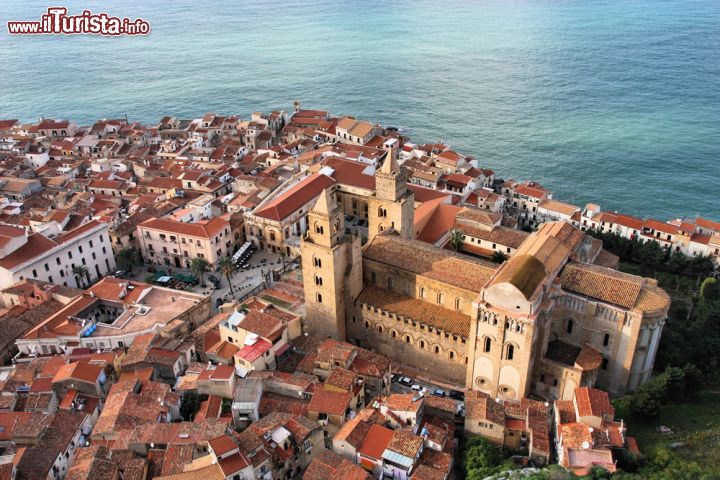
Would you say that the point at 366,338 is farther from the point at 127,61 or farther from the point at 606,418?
the point at 127,61

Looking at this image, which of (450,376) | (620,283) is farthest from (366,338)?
(620,283)

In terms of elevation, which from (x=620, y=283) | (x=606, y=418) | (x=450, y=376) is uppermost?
(x=620, y=283)

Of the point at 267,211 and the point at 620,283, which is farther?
the point at 267,211

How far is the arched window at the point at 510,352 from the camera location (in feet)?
131

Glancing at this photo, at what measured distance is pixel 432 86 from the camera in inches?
5477

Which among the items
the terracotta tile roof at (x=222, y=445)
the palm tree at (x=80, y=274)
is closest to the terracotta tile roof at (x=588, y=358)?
the terracotta tile roof at (x=222, y=445)

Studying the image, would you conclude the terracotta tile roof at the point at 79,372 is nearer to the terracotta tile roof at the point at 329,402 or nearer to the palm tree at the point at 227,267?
the terracotta tile roof at the point at 329,402

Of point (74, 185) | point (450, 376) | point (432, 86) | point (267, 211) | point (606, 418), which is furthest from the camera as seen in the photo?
point (432, 86)

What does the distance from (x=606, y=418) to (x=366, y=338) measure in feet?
65.8

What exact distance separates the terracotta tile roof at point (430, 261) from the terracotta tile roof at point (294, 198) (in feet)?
61.3

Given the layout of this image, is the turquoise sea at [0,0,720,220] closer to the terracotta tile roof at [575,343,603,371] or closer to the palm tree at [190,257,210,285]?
the terracotta tile roof at [575,343,603,371]

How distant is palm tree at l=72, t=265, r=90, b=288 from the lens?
191 feet

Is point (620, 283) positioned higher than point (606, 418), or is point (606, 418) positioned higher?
point (620, 283)

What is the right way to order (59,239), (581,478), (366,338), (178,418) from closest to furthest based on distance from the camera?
(581,478) < (178,418) < (366,338) < (59,239)
